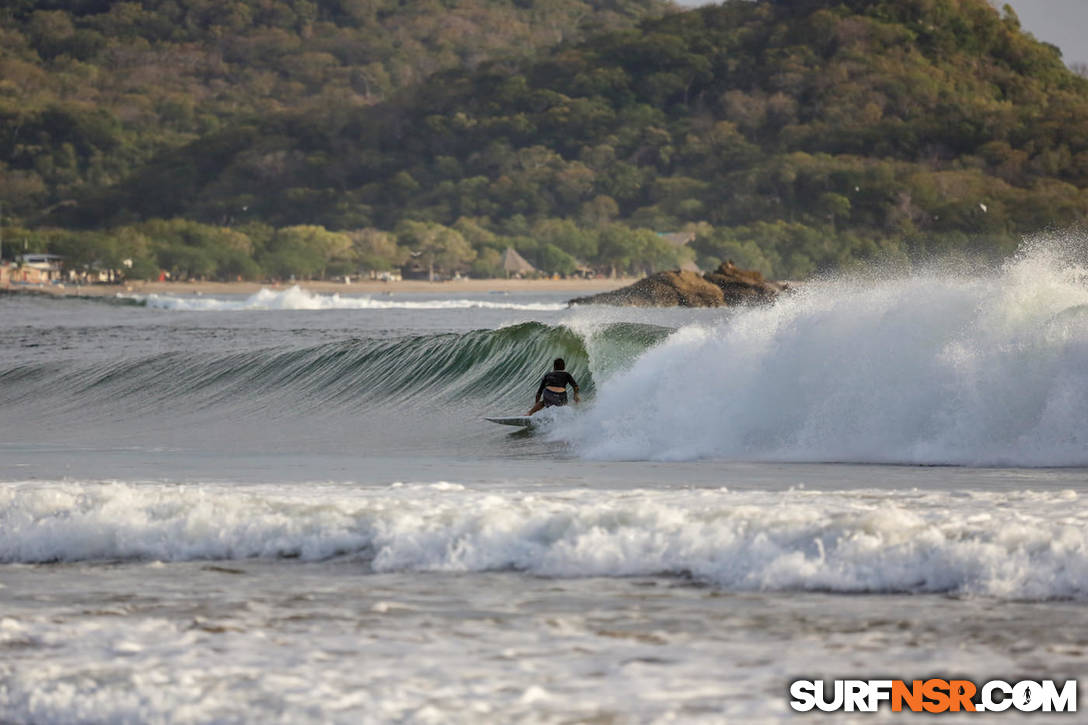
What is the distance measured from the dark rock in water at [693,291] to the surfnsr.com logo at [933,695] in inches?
2622

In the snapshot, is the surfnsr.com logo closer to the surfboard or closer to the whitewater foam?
the whitewater foam

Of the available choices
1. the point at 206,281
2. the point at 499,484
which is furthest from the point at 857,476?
the point at 206,281

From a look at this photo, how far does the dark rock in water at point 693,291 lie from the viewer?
7494 centimetres

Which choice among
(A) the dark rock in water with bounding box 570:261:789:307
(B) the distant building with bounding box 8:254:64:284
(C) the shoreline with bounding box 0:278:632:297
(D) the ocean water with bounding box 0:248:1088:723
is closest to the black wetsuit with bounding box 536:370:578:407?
(D) the ocean water with bounding box 0:248:1088:723

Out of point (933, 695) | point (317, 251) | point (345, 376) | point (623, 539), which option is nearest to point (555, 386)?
point (345, 376)

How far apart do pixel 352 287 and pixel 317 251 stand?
72.3 ft

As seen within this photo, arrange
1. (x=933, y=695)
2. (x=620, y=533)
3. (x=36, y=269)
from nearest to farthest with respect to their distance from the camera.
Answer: (x=933, y=695) → (x=620, y=533) → (x=36, y=269)

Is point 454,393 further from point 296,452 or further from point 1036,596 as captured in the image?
point 1036,596

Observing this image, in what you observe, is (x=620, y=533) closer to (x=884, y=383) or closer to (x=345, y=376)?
(x=884, y=383)

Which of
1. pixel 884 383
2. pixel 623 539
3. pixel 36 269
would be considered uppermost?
pixel 36 269

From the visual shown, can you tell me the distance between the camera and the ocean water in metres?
6.84

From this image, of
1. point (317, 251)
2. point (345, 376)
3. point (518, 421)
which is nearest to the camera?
point (518, 421)

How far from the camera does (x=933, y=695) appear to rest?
6.49 meters

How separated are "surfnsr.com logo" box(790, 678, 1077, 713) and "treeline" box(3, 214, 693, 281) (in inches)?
6257
